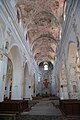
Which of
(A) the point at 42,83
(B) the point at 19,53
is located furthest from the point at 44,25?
(A) the point at 42,83

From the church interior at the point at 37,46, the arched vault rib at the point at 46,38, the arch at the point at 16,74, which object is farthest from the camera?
the arched vault rib at the point at 46,38

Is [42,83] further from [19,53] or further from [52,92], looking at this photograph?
[19,53]

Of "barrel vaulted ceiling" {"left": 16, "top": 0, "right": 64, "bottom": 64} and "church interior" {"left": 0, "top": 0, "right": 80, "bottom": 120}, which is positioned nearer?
"church interior" {"left": 0, "top": 0, "right": 80, "bottom": 120}

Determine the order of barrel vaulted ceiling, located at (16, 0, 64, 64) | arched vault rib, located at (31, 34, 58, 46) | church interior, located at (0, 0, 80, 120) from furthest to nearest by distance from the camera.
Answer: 1. arched vault rib, located at (31, 34, 58, 46)
2. barrel vaulted ceiling, located at (16, 0, 64, 64)
3. church interior, located at (0, 0, 80, 120)

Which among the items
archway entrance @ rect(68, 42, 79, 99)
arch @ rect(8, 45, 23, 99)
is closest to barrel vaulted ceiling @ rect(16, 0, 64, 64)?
arch @ rect(8, 45, 23, 99)

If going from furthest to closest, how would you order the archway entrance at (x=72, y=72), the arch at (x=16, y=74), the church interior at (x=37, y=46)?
the arch at (x=16, y=74), the archway entrance at (x=72, y=72), the church interior at (x=37, y=46)

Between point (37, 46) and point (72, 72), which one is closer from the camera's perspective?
point (72, 72)

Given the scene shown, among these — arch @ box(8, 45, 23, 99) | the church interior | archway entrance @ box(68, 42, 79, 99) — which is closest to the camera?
the church interior

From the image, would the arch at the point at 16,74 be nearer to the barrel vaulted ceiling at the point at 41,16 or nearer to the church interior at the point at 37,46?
the church interior at the point at 37,46

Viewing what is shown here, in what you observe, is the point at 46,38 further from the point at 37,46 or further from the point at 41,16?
the point at 41,16

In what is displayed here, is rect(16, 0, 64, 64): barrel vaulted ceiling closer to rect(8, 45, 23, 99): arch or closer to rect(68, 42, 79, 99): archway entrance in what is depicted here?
rect(8, 45, 23, 99): arch

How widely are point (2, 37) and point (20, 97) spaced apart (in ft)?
21.1

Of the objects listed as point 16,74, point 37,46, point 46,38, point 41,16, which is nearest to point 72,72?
point 16,74

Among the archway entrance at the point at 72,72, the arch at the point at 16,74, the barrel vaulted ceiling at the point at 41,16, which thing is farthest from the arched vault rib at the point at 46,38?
the archway entrance at the point at 72,72
